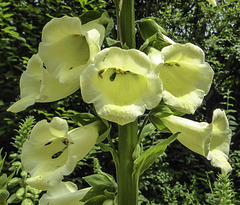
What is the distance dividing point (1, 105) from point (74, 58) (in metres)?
1.85

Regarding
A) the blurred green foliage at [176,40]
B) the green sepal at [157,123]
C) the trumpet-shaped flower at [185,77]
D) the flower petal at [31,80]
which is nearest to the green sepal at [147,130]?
the green sepal at [157,123]

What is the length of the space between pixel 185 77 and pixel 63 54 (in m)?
0.31

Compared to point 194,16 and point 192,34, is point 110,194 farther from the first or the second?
point 194,16

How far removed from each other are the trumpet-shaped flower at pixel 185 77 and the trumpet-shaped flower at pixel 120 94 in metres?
0.04

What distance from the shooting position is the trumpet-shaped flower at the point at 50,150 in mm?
713

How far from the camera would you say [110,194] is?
851 mm

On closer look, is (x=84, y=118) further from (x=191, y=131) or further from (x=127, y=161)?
(x=191, y=131)

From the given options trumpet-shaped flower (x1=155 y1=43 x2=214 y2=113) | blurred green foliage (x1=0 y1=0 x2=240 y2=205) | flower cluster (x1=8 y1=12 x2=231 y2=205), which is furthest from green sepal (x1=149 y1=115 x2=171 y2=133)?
blurred green foliage (x1=0 y1=0 x2=240 y2=205)

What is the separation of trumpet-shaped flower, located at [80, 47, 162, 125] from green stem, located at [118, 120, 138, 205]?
137mm

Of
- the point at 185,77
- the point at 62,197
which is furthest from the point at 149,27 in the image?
the point at 62,197

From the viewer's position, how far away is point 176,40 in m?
3.21

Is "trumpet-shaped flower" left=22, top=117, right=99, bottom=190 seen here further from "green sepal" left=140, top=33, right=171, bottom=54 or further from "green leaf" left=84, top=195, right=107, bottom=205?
"green sepal" left=140, top=33, right=171, bottom=54

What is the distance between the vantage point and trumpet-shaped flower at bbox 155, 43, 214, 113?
70 cm

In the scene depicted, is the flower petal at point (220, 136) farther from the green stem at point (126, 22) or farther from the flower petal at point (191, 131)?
the green stem at point (126, 22)
